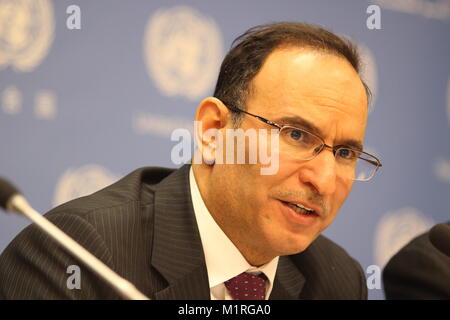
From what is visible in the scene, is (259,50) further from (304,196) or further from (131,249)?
(131,249)

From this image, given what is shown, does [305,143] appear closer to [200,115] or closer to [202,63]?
[200,115]

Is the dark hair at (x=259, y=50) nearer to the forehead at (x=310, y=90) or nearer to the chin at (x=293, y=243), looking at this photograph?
the forehead at (x=310, y=90)

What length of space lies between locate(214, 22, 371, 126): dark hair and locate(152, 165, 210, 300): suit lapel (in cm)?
32

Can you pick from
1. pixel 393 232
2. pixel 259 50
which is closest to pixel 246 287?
pixel 259 50

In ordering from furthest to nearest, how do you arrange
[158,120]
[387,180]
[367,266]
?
[387,180] → [367,266] → [158,120]

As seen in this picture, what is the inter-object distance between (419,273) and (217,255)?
34.1 inches

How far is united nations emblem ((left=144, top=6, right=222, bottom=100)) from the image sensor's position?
8.83 feet

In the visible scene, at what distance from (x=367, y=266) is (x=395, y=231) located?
29 centimetres

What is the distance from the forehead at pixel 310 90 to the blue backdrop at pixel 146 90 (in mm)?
340

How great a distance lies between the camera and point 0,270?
184 centimetres

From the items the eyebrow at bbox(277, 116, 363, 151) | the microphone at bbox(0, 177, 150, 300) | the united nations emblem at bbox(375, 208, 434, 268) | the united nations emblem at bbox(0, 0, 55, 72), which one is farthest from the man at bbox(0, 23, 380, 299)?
the united nations emblem at bbox(375, 208, 434, 268)

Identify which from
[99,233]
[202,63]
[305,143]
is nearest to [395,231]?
[202,63]

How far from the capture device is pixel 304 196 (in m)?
1.93

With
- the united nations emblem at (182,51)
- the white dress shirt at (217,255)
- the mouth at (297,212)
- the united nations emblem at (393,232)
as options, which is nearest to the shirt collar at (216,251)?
the white dress shirt at (217,255)
